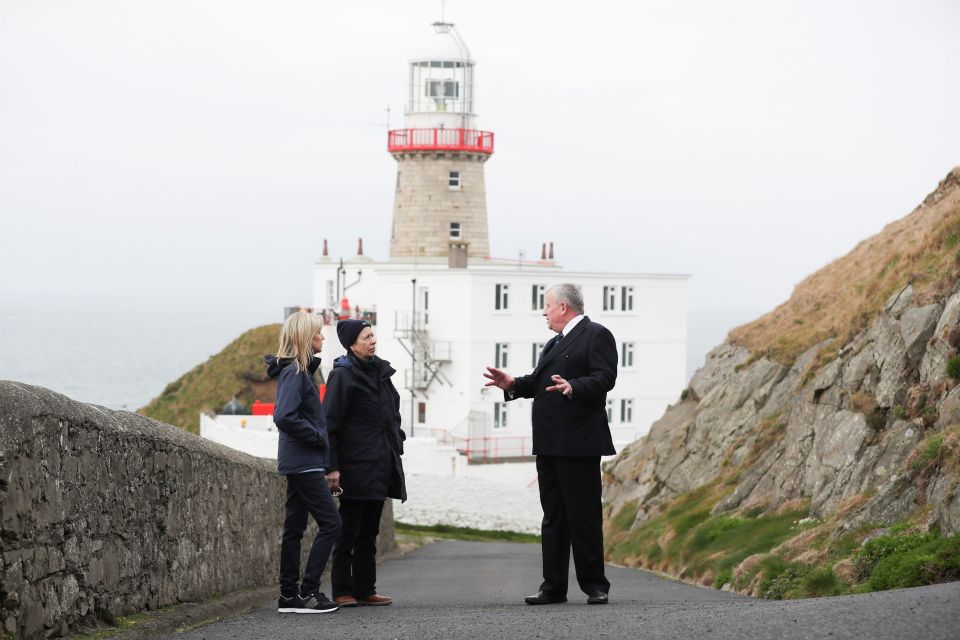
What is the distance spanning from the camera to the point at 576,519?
10398 millimetres

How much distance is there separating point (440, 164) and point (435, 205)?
6.29ft

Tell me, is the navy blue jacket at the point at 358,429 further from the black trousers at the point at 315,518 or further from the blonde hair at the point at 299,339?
the blonde hair at the point at 299,339

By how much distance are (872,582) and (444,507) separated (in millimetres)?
42048

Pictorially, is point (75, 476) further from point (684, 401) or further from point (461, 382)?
point (461, 382)

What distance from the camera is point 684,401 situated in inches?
1159

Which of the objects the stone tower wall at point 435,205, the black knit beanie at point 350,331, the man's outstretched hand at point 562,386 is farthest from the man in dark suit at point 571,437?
the stone tower wall at point 435,205

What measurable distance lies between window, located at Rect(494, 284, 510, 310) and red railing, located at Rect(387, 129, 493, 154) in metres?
9.17

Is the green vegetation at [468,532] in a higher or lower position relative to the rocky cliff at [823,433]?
lower

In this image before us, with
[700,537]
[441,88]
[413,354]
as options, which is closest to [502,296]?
[413,354]

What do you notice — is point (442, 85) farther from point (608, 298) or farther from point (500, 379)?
point (500, 379)

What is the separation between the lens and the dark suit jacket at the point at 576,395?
33.9 ft

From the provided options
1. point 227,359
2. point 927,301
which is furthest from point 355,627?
point 227,359

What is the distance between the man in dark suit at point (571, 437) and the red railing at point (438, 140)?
54257 mm

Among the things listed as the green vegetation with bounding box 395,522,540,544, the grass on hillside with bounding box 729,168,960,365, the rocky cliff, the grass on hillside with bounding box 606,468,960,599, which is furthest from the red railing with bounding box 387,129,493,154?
the grass on hillside with bounding box 606,468,960,599
